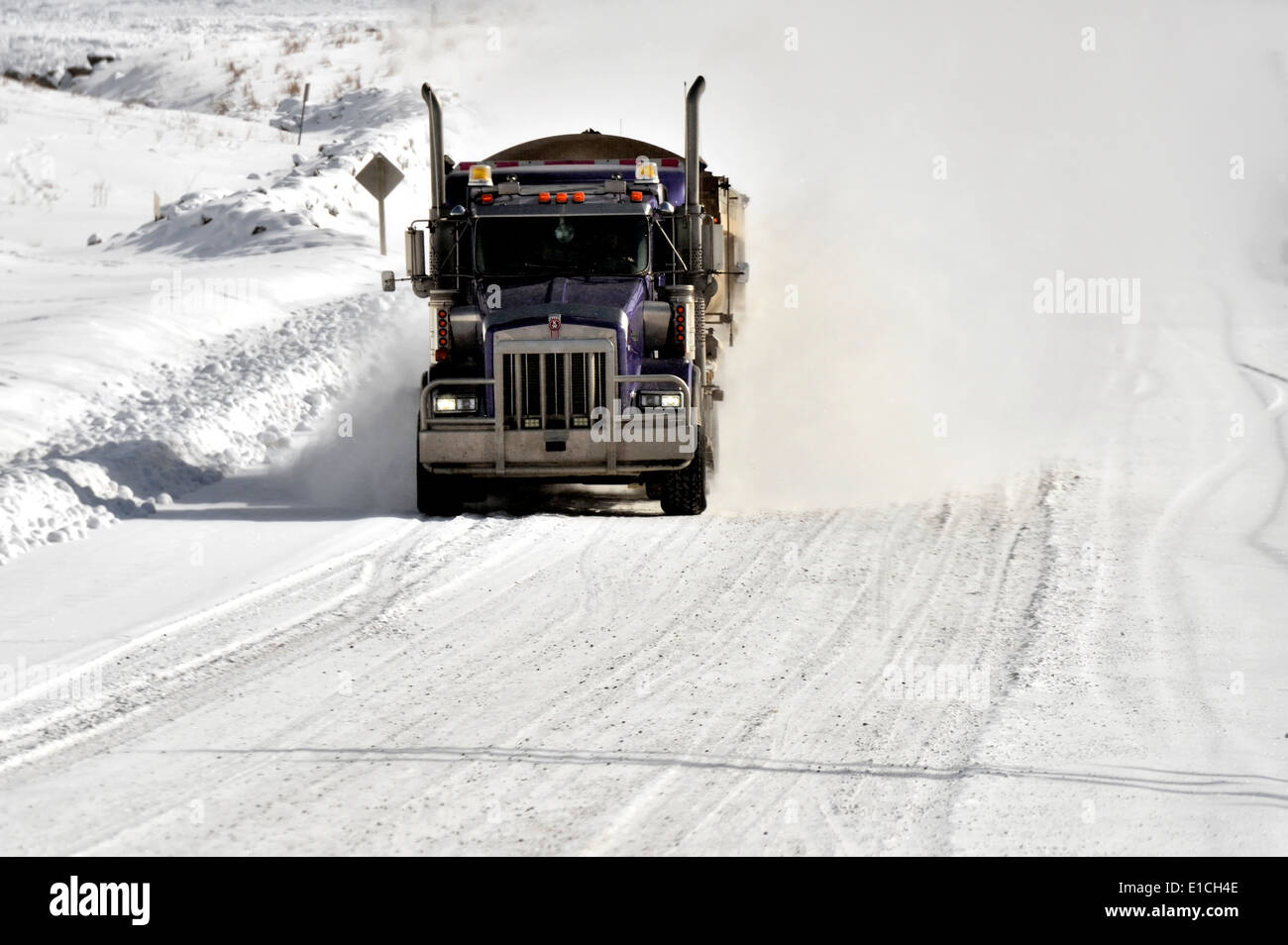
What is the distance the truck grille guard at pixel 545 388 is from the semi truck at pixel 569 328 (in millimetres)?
11

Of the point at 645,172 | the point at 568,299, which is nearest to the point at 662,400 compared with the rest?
the point at 568,299

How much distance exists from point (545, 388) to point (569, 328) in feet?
1.72

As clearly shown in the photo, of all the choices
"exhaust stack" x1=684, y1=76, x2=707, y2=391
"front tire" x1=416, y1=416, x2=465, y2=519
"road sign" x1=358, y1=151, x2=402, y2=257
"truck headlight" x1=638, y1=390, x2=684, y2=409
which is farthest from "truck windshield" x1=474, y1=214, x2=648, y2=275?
"road sign" x1=358, y1=151, x2=402, y2=257

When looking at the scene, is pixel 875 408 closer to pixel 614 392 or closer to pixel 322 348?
pixel 614 392

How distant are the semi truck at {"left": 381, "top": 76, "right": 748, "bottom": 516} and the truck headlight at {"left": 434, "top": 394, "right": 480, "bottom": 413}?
0.04ft

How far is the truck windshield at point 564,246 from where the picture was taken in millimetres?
13312

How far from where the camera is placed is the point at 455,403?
12.7m

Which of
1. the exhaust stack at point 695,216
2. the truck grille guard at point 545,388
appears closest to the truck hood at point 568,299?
the truck grille guard at point 545,388

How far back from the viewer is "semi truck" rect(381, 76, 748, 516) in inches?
496

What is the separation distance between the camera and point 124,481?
1340 cm

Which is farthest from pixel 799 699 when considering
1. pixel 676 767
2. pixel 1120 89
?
pixel 1120 89

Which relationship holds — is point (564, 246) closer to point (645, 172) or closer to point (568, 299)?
point (568, 299)

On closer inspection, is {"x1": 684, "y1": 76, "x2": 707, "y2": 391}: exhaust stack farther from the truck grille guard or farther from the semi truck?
the truck grille guard
